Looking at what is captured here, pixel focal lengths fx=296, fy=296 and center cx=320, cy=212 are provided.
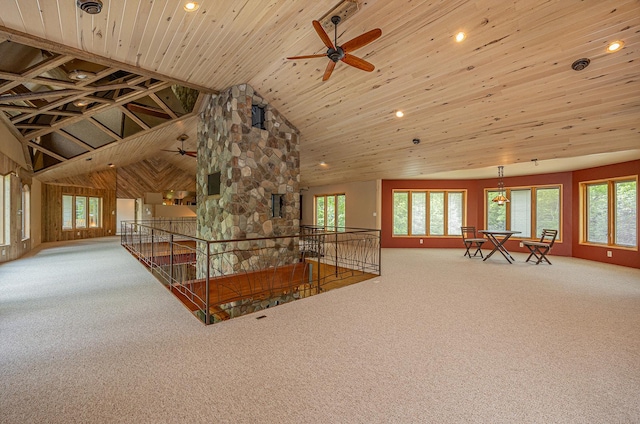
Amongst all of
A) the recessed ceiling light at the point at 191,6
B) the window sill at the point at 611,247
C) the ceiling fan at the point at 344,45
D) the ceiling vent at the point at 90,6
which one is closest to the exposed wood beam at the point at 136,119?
the ceiling vent at the point at 90,6

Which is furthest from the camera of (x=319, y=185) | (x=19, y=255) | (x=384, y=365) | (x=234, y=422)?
(x=319, y=185)

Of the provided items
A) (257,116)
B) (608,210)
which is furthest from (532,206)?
(257,116)

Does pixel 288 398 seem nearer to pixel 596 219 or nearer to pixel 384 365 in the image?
pixel 384 365

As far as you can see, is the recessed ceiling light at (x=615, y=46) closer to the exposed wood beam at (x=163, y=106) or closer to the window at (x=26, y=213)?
the exposed wood beam at (x=163, y=106)

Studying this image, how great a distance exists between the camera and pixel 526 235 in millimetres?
9180

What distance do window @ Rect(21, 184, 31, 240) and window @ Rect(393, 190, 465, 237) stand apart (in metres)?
11.1

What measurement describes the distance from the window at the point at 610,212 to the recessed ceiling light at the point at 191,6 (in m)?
9.19

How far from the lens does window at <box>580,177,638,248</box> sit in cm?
677

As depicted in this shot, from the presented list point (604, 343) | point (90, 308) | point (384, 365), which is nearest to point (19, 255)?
point (90, 308)

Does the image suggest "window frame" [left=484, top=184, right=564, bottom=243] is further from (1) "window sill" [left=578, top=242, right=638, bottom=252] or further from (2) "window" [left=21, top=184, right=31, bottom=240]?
(2) "window" [left=21, top=184, right=31, bottom=240]

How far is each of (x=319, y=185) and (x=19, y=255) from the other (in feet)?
30.4

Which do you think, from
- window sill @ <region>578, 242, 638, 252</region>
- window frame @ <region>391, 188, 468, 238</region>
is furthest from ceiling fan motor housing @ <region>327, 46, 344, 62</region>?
window sill @ <region>578, 242, 638, 252</region>

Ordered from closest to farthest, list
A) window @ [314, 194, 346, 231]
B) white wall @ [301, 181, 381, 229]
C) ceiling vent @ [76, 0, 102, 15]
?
1. ceiling vent @ [76, 0, 102, 15]
2. white wall @ [301, 181, 381, 229]
3. window @ [314, 194, 346, 231]

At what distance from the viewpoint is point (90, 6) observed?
2914mm
